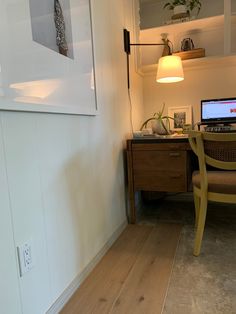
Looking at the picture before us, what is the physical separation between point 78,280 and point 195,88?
6.25 ft

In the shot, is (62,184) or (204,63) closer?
(62,184)

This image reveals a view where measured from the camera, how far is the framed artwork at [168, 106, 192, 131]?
2.31 meters

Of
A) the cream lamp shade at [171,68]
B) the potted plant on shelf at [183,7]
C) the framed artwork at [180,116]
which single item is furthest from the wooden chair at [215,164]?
the potted plant on shelf at [183,7]

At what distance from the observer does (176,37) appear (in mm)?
2307

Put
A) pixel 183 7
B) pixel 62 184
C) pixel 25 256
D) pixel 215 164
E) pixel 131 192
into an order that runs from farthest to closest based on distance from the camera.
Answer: pixel 183 7 < pixel 131 192 < pixel 215 164 < pixel 62 184 < pixel 25 256

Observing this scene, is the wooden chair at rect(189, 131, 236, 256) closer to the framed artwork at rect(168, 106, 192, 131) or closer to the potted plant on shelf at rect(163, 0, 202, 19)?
the framed artwork at rect(168, 106, 192, 131)

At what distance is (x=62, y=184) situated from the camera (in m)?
1.14

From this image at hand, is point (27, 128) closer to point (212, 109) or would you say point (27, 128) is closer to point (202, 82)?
point (212, 109)

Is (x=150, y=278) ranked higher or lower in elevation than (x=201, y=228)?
lower

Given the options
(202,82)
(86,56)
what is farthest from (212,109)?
(86,56)

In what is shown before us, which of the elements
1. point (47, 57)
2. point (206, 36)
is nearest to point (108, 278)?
point (47, 57)

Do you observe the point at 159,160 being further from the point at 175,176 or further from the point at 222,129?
the point at 222,129

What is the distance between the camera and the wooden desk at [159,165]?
175 centimetres

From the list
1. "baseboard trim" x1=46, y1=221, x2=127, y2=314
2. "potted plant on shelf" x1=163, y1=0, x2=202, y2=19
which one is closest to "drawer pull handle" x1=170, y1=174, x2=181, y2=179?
"baseboard trim" x1=46, y1=221, x2=127, y2=314
